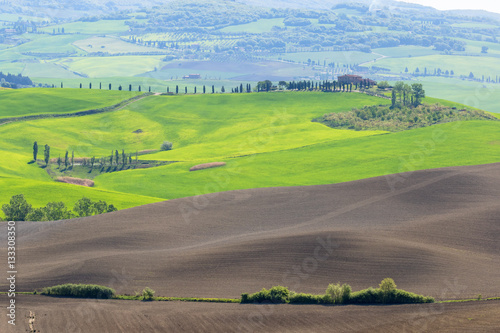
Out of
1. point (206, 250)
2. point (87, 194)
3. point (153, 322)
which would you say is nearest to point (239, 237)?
point (206, 250)

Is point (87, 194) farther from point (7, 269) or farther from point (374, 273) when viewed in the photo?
point (374, 273)

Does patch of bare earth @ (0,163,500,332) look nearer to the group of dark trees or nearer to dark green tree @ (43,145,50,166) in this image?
the group of dark trees

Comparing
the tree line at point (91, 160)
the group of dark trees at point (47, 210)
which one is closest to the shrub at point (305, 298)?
the group of dark trees at point (47, 210)

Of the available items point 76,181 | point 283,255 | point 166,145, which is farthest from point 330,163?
point 283,255

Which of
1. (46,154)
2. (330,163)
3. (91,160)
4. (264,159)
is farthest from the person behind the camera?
(46,154)

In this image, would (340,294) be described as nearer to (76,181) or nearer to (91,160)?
(76,181)

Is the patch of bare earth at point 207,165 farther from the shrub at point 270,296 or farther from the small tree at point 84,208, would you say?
the shrub at point 270,296
